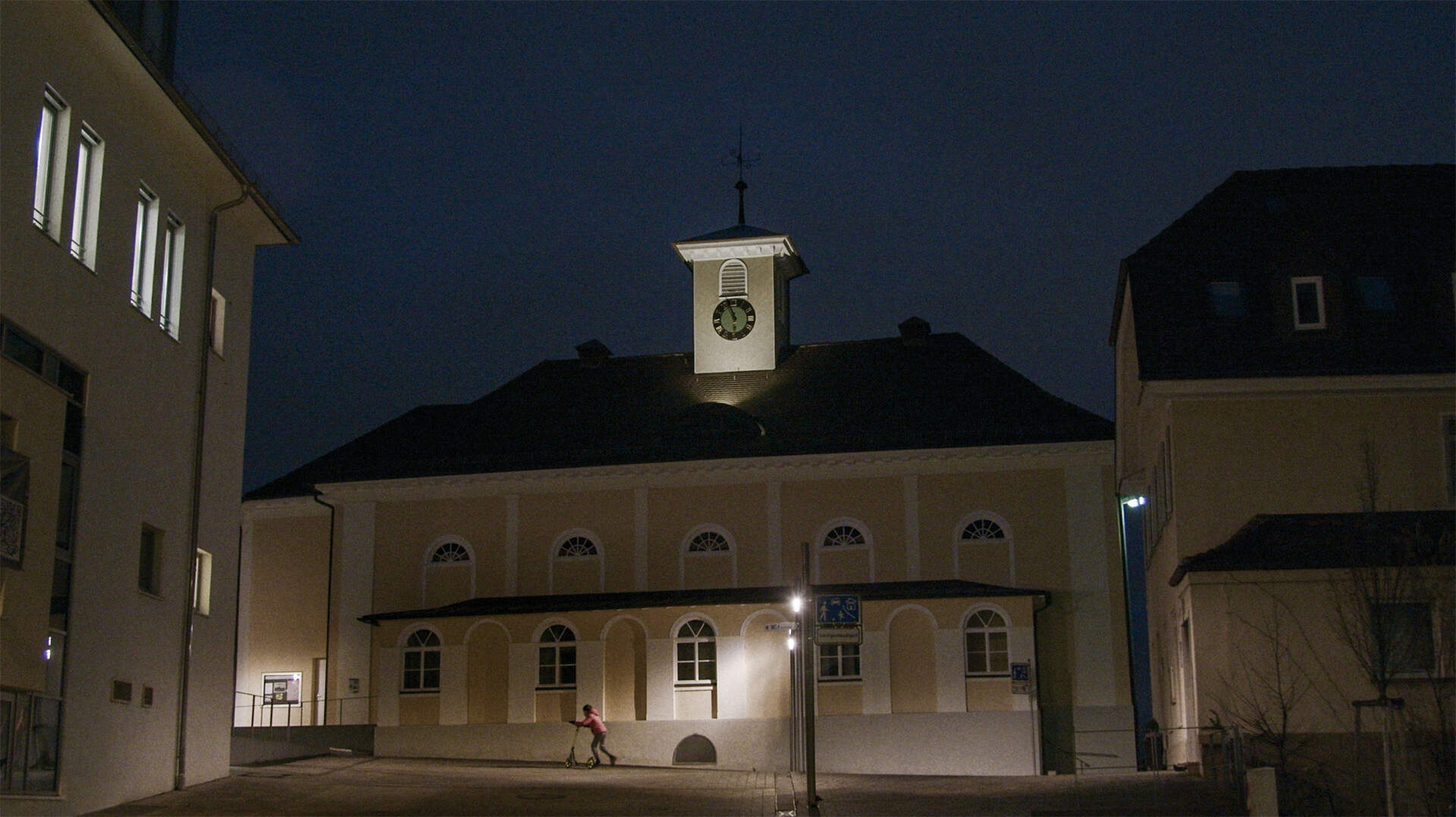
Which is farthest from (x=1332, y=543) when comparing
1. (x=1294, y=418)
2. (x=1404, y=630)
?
(x=1294, y=418)

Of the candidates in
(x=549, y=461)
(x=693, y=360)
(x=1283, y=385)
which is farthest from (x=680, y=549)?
(x=1283, y=385)

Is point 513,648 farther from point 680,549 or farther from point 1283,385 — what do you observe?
point 1283,385

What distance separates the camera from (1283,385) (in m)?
24.7

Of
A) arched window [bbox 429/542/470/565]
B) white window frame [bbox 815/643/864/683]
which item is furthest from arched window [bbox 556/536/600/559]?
white window frame [bbox 815/643/864/683]

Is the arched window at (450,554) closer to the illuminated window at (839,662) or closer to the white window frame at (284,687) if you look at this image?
the white window frame at (284,687)

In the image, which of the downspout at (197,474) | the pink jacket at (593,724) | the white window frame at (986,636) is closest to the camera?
the downspout at (197,474)

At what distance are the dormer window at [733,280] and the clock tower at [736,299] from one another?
21mm

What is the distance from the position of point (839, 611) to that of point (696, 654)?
51.1ft

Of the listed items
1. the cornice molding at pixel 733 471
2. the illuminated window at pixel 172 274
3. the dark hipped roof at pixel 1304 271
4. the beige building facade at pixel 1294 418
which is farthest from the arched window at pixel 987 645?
the illuminated window at pixel 172 274

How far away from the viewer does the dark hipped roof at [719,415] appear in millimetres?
38469

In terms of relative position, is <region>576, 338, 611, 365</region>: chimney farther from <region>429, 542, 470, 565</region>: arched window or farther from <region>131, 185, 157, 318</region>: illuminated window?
<region>131, 185, 157, 318</region>: illuminated window

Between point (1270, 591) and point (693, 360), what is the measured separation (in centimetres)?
2320

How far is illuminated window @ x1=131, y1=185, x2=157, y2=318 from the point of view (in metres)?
22.5

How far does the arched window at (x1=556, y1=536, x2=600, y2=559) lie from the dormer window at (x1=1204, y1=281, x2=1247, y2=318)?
59.6 feet
